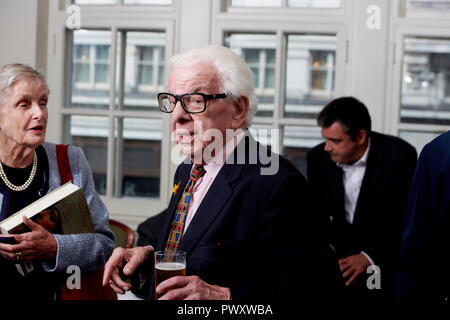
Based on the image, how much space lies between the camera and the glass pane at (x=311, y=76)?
3934mm

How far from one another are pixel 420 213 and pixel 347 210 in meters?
1.51

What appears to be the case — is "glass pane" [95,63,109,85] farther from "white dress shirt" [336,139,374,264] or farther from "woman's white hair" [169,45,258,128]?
"woman's white hair" [169,45,258,128]

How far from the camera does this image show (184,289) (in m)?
1.18

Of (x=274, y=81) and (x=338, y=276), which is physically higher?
(x=274, y=81)

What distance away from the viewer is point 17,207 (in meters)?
A: 1.79

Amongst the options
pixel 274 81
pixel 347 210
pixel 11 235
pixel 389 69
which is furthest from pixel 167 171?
pixel 11 235

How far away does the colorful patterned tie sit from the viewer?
1.47 metres

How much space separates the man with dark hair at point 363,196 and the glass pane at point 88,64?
1.60 m

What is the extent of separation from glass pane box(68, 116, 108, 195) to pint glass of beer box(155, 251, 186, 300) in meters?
2.47

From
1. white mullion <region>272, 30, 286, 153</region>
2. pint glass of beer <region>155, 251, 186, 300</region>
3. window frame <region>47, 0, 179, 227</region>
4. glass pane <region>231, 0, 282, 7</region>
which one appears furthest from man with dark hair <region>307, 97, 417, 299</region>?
pint glass of beer <region>155, 251, 186, 300</region>

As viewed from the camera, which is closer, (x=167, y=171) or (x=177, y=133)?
(x=177, y=133)

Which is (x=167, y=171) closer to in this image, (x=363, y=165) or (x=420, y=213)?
(x=363, y=165)

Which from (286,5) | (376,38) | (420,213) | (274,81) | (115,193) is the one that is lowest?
(115,193)

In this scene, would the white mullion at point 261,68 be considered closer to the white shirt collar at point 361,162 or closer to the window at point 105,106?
the window at point 105,106
